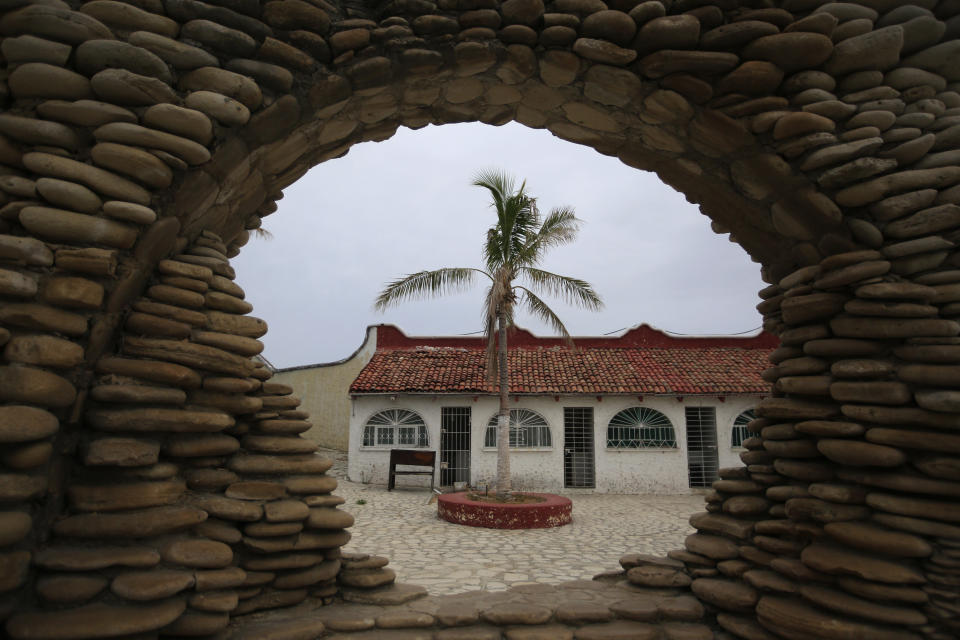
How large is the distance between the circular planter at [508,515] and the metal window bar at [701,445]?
5816 mm

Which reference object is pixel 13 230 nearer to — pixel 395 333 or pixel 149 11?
pixel 149 11

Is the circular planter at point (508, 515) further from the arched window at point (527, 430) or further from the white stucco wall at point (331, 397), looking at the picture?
the white stucco wall at point (331, 397)

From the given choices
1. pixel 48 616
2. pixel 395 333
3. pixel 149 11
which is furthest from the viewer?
pixel 395 333

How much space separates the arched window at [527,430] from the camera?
13305mm

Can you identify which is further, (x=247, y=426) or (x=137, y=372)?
(x=247, y=426)

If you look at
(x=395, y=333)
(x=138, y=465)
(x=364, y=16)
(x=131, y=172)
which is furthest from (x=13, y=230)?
(x=395, y=333)

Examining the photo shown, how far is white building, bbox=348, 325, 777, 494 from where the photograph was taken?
13.0m

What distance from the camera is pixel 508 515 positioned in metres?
8.55

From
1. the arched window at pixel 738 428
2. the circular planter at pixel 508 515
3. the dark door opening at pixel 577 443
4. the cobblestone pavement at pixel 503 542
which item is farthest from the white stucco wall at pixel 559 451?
the circular planter at pixel 508 515

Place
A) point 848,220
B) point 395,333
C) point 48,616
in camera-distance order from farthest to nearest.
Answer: point 395,333 → point 848,220 → point 48,616

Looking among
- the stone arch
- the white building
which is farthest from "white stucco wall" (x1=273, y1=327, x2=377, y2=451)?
the stone arch

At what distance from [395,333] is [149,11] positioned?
13688 millimetres

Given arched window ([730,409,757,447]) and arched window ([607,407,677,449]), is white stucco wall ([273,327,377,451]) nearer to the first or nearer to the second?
arched window ([607,407,677,449])

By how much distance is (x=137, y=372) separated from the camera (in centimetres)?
229
